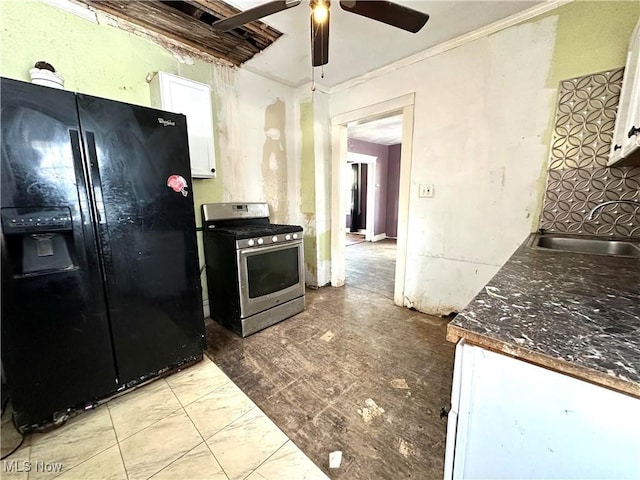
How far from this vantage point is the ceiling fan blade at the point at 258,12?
4.12ft

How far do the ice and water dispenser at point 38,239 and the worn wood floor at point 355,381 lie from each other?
111cm

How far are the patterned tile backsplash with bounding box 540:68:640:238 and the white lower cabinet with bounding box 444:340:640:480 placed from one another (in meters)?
1.74

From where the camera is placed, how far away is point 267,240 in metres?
2.17

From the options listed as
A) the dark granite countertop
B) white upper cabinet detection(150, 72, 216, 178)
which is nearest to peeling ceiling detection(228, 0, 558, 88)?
white upper cabinet detection(150, 72, 216, 178)

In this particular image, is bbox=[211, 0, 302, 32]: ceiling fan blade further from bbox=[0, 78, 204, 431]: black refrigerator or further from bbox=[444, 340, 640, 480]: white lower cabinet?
bbox=[444, 340, 640, 480]: white lower cabinet

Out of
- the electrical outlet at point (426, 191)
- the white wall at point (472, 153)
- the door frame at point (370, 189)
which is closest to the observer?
the white wall at point (472, 153)

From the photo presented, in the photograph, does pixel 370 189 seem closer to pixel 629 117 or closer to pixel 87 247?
pixel 629 117

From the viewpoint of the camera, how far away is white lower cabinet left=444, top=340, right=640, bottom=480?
0.47 meters

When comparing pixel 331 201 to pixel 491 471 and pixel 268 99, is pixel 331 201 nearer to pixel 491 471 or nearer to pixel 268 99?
pixel 268 99

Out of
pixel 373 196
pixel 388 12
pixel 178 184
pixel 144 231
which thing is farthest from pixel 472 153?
pixel 373 196

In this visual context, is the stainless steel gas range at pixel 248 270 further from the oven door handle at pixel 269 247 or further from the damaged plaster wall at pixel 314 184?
the damaged plaster wall at pixel 314 184

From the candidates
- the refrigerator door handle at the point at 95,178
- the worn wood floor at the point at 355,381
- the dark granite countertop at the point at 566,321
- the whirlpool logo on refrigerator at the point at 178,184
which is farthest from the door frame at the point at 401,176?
the refrigerator door handle at the point at 95,178

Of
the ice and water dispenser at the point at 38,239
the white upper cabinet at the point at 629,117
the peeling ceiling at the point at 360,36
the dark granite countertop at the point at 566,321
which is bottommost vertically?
the dark granite countertop at the point at 566,321

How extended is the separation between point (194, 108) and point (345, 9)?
4.74 ft
